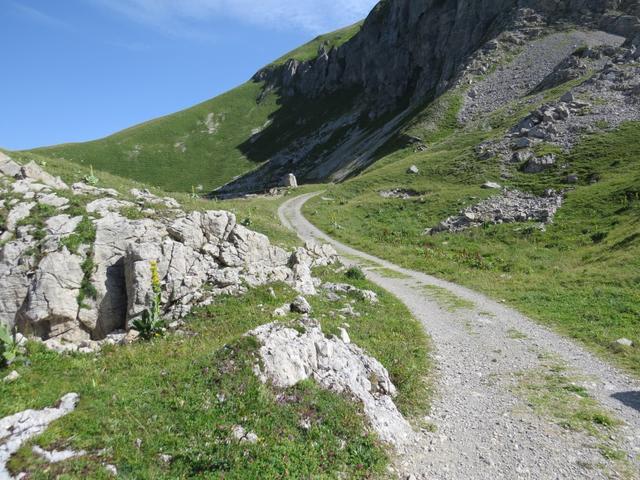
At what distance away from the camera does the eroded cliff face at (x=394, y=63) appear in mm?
91625

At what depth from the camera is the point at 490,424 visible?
10219 millimetres

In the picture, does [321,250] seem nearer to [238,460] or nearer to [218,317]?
[218,317]

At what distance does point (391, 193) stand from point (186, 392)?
5143 centimetres

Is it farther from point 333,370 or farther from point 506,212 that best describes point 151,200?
point 506,212

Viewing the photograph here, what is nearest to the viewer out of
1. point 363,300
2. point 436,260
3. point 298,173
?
point 363,300

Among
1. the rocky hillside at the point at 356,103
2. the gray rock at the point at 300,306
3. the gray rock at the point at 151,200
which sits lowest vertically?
the gray rock at the point at 300,306

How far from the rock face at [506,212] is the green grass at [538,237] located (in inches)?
51.6

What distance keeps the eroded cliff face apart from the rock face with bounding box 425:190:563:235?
50.3 m

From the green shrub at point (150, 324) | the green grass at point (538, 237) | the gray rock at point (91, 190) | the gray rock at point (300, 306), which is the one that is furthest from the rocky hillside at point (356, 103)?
the green shrub at point (150, 324)

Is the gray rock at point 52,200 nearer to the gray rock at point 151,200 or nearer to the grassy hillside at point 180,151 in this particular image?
the gray rock at point 151,200

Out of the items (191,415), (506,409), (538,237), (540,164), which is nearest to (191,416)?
(191,415)

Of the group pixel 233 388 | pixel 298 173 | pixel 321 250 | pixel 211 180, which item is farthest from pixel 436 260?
pixel 211 180

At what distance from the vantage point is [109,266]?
17391 mm

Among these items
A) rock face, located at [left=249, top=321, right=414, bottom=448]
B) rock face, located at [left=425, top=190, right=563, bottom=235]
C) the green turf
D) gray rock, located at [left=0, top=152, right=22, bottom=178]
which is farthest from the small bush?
the green turf
